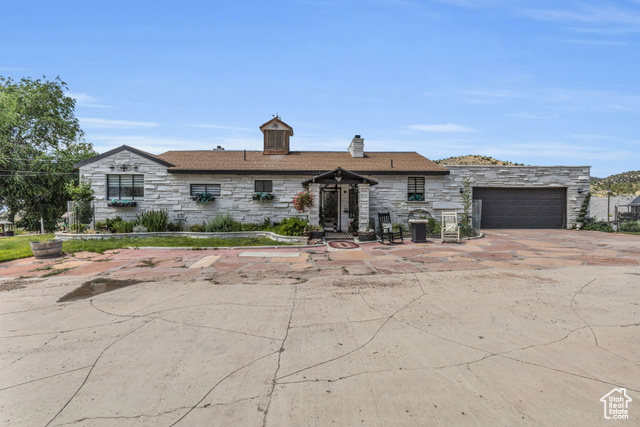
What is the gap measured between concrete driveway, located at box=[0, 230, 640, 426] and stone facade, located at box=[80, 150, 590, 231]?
28.9ft

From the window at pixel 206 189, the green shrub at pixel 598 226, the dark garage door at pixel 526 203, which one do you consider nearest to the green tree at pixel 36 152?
the window at pixel 206 189

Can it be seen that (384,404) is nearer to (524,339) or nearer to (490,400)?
(490,400)

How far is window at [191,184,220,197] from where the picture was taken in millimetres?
16172

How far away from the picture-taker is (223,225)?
47.4ft

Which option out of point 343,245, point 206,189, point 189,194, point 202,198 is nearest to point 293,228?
point 343,245

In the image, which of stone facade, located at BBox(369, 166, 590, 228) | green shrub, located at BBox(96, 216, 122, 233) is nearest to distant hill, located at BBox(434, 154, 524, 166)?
stone facade, located at BBox(369, 166, 590, 228)

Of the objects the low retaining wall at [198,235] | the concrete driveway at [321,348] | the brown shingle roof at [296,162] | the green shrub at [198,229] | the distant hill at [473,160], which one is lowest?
the concrete driveway at [321,348]

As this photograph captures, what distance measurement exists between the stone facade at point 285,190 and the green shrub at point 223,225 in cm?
116

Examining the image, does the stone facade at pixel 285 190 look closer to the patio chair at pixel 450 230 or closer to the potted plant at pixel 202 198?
the potted plant at pixel 202 198

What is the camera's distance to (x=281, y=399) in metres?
2.63

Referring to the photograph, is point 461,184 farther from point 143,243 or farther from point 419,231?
point 143,243

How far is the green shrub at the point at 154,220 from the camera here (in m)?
14.3

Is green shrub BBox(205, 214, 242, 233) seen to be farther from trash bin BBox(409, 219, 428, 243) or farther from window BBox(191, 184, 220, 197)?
trash bin BBox(409, 219, 428, 243)

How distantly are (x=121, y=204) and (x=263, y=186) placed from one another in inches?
273
